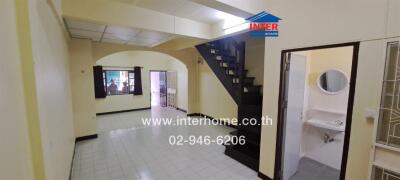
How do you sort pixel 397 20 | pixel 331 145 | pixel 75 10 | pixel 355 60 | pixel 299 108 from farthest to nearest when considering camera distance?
1. pixel 331 145
2. pixel 299 108
3. pixel 75 10
4. pixel 355 60
5. pixel 397 20

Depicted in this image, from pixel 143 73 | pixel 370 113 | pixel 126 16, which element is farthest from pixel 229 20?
pixel 143 73

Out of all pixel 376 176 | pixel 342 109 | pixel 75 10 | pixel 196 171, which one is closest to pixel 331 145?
pixel 342 109

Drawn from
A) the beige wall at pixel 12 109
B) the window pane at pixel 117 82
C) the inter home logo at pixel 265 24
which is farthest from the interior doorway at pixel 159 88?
the beige wall at pixel 12 109

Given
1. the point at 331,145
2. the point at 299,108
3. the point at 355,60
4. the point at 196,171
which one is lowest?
the point at 196,171

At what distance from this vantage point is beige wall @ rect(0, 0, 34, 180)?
0.79 metres

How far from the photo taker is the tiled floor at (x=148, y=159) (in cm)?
278

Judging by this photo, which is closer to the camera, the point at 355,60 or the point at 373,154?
the point at 373,154

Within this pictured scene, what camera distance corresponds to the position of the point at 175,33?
324 centimetres

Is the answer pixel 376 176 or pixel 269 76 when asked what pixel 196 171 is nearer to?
pixel 269 76

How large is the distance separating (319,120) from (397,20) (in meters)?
2.17

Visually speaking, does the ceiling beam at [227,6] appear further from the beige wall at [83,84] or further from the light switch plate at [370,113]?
the beige wall at [83,84]

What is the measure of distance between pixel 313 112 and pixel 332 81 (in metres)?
0.65

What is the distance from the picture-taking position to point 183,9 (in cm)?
289

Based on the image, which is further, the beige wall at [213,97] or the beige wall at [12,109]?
the beige wall at [213,97]
